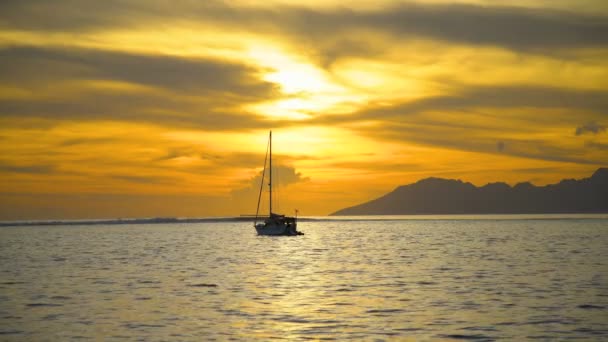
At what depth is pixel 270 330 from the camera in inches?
1358

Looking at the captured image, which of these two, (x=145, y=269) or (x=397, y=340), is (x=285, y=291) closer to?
(x=397, y=340)

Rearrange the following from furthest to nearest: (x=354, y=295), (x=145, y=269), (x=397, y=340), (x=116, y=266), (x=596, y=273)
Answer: (x=116, y=266)
(x=145, y=269)
(x=596, y=273)
(x=354, y=295)
(x=397, y=340)

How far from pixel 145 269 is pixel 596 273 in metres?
45.7

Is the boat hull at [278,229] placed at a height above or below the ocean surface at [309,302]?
above

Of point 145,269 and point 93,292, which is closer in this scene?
point 93,292

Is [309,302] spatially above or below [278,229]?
below

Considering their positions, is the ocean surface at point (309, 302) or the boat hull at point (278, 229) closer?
the ocean surface at point (309, 302)

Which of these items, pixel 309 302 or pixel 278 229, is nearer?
pixel 309 302

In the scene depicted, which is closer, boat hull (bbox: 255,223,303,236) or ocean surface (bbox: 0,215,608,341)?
ocean surface (bbox: 0,215,608,341)

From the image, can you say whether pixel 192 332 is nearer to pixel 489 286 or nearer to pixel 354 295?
pixel 354 295

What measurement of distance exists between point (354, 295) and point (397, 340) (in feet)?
54.8

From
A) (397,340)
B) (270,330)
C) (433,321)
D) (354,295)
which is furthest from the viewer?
(354,295)

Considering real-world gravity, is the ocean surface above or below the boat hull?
below

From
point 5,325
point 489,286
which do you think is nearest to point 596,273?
point 489,286
